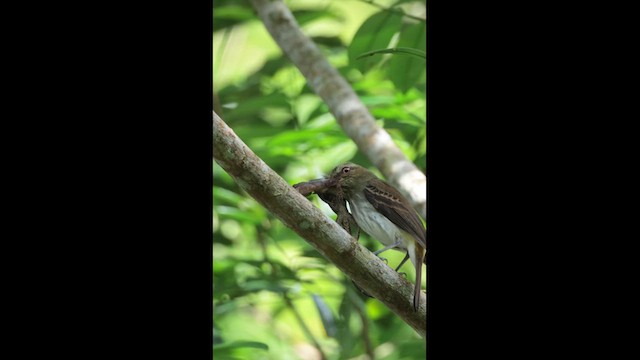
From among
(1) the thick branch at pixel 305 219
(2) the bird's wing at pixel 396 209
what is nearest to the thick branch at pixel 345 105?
(2) the bird's wing at pixel 396 209

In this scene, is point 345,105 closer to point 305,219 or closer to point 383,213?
point 383,213

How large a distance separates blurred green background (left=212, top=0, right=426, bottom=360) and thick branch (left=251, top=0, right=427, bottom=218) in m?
0.14

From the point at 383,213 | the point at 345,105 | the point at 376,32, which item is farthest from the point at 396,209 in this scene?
the point at 376,32

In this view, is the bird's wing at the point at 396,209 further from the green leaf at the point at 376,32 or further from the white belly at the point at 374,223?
the green leaf at the point at 376,32

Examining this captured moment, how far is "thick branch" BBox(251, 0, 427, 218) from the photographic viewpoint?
2967 mm

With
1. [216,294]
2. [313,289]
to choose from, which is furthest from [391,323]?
[216,294]

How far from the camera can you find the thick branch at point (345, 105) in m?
2.97

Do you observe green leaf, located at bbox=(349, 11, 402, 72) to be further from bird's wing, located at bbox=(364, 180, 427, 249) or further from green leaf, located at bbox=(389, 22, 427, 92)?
bird's wing, located at bbox=(364, 180, 427, 249)
